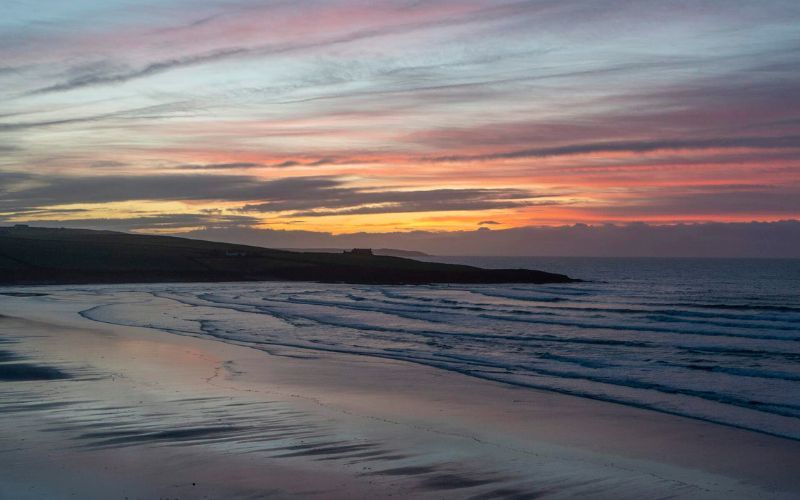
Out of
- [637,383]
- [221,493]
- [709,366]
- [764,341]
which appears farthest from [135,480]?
[764,341]

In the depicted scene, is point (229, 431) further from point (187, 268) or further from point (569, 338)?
point (187, 268)

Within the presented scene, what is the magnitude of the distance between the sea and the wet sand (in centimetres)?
186

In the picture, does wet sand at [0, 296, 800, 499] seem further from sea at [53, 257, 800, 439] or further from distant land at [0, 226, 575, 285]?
distant land at [0, 226, 575, 285]

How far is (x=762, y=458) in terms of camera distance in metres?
11.6

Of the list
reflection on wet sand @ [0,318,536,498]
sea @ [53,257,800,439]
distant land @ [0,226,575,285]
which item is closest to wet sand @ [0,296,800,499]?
reflection on wet sand @ [0,318,536,498]

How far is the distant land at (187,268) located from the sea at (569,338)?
30.7 m

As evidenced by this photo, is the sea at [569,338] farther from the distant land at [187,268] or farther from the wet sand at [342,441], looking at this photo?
the distant land at [187,268]

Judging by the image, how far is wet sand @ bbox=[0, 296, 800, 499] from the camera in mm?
9766

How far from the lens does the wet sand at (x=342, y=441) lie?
32.0 feet

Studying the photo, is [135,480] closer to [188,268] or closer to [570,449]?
[570,449]

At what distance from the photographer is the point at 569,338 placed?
28312 millimetres

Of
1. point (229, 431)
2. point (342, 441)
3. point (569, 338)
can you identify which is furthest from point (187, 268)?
point (342, 441)

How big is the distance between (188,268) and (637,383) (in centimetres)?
7699

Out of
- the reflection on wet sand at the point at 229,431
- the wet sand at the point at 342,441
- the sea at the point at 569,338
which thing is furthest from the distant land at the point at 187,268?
the reflection on wet sand at the point at 229,431
